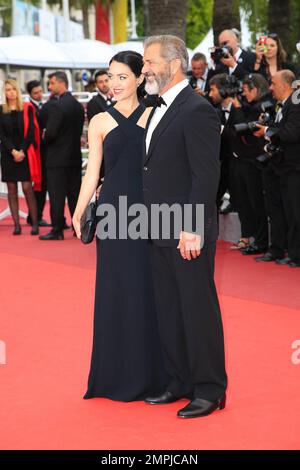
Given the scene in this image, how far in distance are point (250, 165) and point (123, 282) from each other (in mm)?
5557

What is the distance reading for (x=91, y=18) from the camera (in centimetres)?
9312

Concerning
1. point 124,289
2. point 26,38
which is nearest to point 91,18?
point 26,38

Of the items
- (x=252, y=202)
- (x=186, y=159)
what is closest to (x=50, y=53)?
(x=252, y=202)

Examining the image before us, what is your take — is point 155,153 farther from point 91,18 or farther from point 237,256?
point 91,18

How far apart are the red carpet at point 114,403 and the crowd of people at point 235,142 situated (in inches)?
27.2

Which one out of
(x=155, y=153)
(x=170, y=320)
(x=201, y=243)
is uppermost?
(x=155, y=153)

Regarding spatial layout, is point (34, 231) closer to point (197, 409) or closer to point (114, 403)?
point (114, 403)

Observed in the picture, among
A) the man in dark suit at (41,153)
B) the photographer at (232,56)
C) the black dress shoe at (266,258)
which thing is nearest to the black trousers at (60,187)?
the man in dark suit at (41,153)

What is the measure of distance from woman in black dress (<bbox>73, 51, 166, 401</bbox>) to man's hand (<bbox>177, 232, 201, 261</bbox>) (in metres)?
0.58

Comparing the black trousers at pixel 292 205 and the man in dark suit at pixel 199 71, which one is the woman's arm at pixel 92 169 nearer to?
the black trousers at pixel 292 205

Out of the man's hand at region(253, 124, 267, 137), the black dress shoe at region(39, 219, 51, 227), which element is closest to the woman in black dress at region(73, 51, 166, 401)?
the man's hand at region(253, 124, 267, 137)

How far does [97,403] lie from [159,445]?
34.6 inches

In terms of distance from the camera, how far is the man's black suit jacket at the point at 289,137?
32.3 ft

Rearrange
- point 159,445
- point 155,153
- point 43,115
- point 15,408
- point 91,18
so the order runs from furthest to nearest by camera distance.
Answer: point 91,18 < point 43,115 < point 15,408 < point 155,153 < point 159,445
